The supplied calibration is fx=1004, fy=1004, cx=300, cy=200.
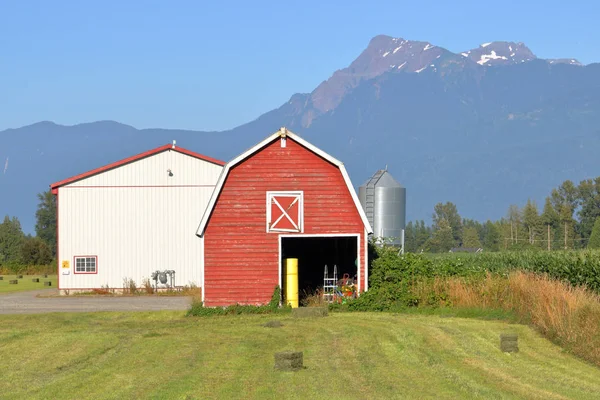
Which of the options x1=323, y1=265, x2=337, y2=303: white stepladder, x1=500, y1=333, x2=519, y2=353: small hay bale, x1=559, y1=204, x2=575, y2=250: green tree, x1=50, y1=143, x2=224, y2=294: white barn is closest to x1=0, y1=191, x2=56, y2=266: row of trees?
x1=50, y1=143, x2=224, y2=294: white barn

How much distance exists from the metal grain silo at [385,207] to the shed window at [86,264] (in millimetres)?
16598

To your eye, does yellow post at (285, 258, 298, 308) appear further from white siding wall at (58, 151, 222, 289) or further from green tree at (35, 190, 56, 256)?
green tree at (35, 190, 56, 256)

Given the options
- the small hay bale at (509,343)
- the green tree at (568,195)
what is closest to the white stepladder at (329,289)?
the small hay bale at (509,343)

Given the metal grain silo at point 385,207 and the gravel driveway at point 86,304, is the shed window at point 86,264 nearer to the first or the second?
the gravel driveway at point 86,304

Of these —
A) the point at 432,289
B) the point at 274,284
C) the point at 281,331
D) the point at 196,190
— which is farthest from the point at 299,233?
the point at 196,190

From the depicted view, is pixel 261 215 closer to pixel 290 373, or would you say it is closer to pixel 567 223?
pixel 290 373

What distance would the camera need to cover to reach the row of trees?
291ft

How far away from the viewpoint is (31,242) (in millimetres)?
90312

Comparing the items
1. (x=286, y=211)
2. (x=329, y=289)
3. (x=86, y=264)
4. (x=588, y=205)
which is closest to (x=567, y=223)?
(x=588, y=205)

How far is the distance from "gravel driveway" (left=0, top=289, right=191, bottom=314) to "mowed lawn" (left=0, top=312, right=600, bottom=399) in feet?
24.3

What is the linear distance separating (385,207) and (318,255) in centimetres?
1751

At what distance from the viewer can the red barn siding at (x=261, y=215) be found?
109ft

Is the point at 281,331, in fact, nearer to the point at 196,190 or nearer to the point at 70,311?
the point at 70,311

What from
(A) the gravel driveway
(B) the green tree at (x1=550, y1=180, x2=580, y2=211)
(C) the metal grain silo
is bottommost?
(A) the gravel driveway
